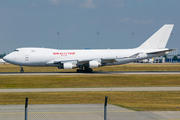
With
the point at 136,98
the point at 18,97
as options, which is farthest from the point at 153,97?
the point at 18,97

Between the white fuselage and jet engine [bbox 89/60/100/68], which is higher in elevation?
the white fuselage

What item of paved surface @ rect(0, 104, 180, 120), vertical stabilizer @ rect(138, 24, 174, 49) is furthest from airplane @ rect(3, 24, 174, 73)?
paved surface @ rect(0, 104, 180, 120)

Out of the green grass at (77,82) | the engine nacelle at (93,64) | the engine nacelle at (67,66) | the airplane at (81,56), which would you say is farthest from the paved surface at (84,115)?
the airplane at (81,56)

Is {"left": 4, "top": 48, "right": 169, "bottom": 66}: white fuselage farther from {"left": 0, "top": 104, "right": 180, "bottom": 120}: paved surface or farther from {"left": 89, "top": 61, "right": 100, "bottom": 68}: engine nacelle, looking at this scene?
{"left": 0, "top": 104, "right": 180, "bottom": 120}: paved surface

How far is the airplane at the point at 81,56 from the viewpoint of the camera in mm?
47875

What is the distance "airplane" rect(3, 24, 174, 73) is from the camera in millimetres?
47875

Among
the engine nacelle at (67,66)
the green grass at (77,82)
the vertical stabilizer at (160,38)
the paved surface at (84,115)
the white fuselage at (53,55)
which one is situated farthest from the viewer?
the vertical stabilizer at (160,38)

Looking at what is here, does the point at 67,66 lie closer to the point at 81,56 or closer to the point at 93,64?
the point at 93,64

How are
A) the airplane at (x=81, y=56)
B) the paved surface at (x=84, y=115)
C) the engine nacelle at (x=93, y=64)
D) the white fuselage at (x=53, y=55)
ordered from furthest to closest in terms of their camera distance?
the white fuselage at (x=53, y=55) < the airplane at (x=81, y=56) < the engine nacelle at (x=93, y=64) < the paved surface at (x=84, y=115)

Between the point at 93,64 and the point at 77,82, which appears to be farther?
the point at 93,64

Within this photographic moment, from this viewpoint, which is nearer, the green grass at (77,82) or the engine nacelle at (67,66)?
the green grass at (77,82)

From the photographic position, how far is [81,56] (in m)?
49.9

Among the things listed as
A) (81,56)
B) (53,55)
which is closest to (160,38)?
(81,56)

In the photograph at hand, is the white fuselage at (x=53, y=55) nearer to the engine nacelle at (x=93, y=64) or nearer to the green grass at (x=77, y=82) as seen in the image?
the engine nacelle at (x=93, y=64)
